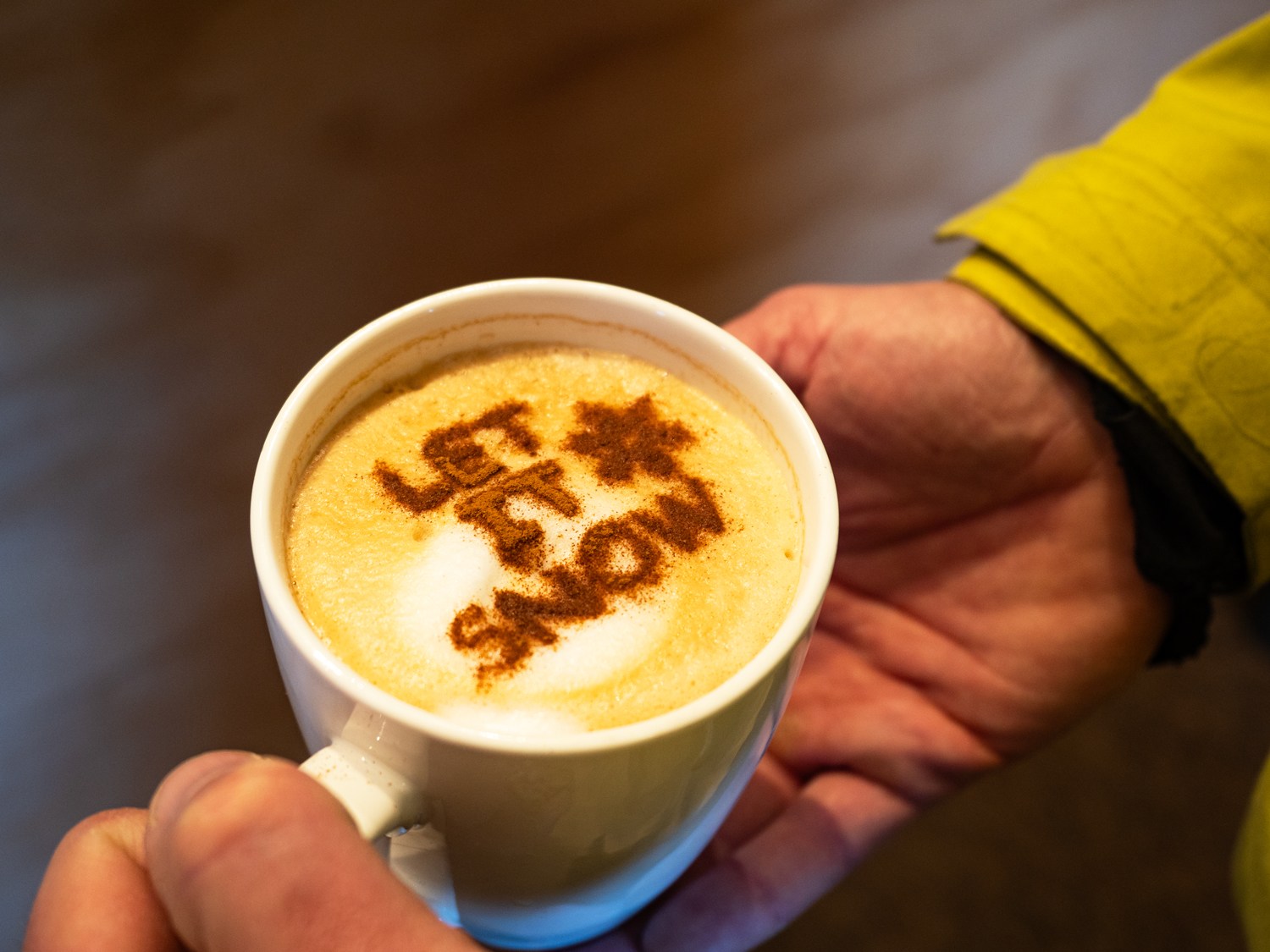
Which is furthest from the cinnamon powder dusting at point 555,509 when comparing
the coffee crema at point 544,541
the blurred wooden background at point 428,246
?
the blurred wooden background at point 428,246

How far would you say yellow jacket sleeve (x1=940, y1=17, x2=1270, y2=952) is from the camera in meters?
1.13

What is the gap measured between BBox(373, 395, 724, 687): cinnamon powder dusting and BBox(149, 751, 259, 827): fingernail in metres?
0.17

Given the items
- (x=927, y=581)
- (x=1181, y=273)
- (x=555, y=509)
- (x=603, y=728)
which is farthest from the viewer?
(x=927, y=581)

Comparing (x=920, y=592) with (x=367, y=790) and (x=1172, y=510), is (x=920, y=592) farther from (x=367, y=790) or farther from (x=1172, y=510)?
(x=367, y=790)

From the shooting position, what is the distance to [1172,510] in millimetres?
1178

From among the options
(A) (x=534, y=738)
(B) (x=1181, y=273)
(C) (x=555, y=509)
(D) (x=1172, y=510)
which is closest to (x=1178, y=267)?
(B) (x=1181, y=273)

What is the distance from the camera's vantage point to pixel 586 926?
98 cm

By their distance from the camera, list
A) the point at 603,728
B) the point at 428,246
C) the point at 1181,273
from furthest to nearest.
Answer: the point at 428,246, the point at 1181,273, the point at 603,728

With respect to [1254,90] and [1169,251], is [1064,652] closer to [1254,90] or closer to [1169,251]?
[1169,251]

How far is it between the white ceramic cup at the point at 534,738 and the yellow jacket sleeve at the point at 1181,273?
0.44m

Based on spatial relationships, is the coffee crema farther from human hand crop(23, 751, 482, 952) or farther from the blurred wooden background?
the blurred wooden background

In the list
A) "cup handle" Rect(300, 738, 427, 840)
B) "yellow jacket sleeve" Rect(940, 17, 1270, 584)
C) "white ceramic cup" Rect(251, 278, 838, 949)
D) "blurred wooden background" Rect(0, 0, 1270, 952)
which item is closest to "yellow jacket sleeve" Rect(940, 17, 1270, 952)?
"yellow jacket sleeve" Rect(940, 17, 1270, 584)

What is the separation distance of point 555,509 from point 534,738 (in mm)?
244

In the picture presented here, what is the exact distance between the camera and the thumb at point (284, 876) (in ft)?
2.11
